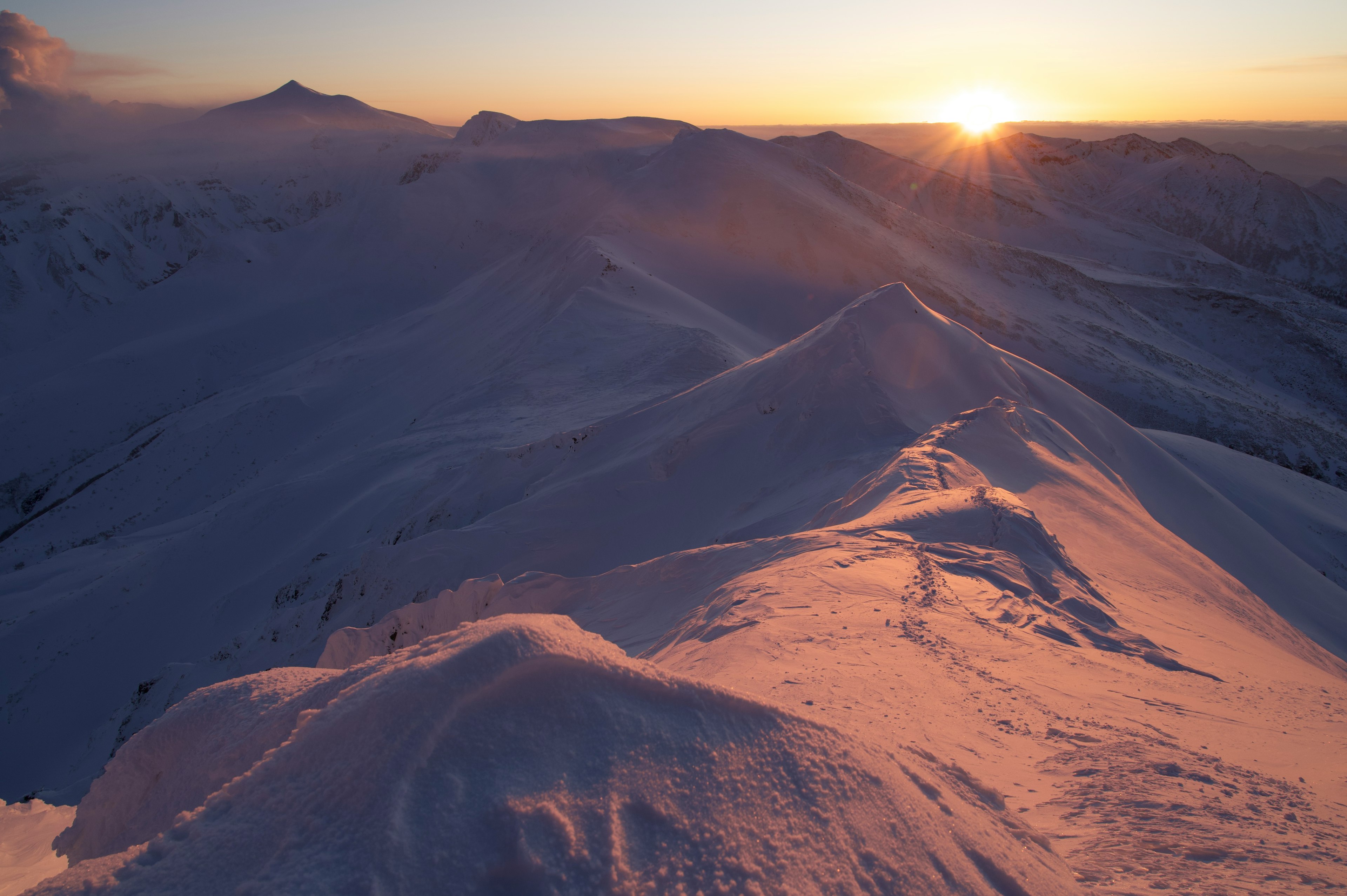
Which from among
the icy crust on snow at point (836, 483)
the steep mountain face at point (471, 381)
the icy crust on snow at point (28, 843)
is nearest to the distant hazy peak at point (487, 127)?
the steep mountain face at point (471, 381)

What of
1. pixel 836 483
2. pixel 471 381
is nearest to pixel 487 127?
pixel 471 381

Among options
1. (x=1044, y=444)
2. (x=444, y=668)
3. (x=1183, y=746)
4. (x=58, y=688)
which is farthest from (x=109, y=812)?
(x=58, y=688)

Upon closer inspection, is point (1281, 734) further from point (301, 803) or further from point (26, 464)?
point (26, 464)

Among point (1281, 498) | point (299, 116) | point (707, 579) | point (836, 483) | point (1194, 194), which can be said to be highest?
point (299, 116)

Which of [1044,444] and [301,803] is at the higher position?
[301,803]

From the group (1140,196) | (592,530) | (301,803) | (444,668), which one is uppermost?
(1140,196)

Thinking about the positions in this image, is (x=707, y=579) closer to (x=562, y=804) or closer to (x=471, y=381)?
(x=562, y=804)
